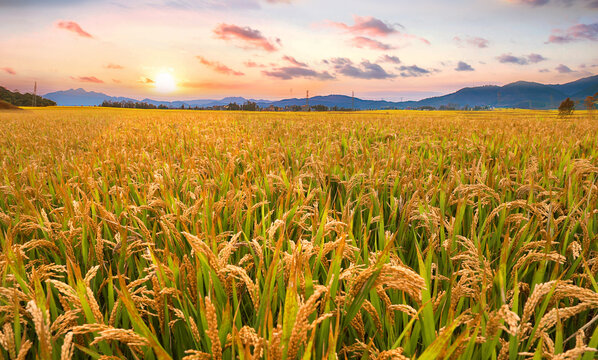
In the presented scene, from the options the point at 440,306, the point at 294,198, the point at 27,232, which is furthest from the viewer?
the point at 294,198

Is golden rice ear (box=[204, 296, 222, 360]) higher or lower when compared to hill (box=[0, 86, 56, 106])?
lower

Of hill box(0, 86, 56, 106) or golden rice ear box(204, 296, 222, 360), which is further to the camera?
hill box(0, 86, 56, 106)

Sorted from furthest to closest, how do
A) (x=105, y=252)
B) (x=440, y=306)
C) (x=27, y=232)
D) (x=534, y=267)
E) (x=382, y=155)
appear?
(x=382, y=155) → (x=27, y=232) → (x=105, y=252) → (x=534, y=267) → (x=440, y=306)

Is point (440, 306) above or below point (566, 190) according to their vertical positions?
below

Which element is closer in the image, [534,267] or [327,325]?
[327,325]

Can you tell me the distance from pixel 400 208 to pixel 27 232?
2.89 metres

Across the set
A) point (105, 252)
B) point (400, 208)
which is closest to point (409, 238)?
point (400, 208)

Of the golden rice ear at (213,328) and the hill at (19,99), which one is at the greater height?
the hill at (19,99)

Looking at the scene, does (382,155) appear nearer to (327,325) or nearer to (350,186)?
(350,186)

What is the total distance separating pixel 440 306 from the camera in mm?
1463

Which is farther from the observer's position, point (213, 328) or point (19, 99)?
point (19, 99)

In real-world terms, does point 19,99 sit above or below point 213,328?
above

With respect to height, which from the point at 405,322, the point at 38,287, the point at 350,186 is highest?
the point at 350,186

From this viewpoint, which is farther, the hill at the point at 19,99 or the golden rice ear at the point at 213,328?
the hill at the point at 19,99
